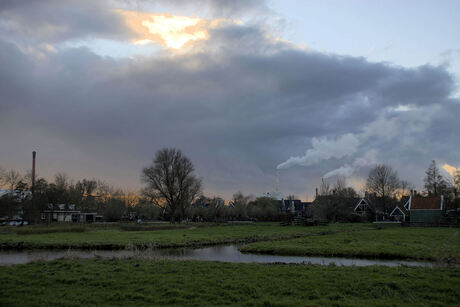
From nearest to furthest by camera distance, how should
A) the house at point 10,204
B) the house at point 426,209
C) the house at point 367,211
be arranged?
1. the house at point 10,204
2. the house at point 426,209
3. the house at point 367,211

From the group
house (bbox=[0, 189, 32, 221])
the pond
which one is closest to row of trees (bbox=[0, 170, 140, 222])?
house (bbox=[0, 189, 32, 221])

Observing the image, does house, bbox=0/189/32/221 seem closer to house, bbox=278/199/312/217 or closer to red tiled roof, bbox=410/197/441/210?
red tiled roof, bbox=410/197/441/210

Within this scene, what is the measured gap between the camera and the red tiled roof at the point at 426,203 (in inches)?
2163

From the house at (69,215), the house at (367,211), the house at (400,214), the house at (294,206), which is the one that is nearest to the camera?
the house at (400,214)

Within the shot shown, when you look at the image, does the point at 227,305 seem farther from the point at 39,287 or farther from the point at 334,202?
the point at 334,202

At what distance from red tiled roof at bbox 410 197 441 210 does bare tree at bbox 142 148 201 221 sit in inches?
1583

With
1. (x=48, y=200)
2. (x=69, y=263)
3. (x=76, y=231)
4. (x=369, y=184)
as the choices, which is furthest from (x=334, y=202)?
(x=69, y=263)

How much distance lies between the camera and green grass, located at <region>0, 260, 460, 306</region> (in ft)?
26.8

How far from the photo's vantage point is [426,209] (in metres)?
56.0

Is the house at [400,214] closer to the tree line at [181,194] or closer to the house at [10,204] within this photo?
the tree line at [181,194]

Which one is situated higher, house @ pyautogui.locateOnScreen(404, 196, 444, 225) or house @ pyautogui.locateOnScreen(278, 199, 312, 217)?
house @ pyautogui.locateOnScreen(404, 196, 444, 225)

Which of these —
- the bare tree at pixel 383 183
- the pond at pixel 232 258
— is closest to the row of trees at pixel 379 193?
the bare tree at pixel 383 183

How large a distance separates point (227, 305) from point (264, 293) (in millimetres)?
1446

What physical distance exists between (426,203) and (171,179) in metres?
45.0
